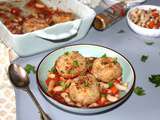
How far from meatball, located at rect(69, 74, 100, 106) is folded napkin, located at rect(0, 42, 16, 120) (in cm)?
25

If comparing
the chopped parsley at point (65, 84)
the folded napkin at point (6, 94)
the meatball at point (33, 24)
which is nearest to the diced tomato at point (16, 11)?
the meatball at point (33, 24)

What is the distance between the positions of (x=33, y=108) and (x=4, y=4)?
623 mm

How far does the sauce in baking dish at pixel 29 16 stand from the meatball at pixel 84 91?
0.33 metres

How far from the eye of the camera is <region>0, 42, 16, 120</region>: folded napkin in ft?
4.03

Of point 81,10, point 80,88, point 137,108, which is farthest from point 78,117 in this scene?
point 81,10

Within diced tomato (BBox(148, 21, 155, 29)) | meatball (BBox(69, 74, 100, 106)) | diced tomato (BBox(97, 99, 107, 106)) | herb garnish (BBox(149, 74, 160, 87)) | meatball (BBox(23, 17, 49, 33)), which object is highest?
meatball (BBox(23, 17, 49, 33))

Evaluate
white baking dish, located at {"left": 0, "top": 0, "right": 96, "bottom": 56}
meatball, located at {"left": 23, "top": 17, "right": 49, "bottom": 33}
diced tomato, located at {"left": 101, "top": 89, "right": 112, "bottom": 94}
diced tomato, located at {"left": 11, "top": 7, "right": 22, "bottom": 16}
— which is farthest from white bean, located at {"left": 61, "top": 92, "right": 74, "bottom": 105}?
diced tomato, located at {"left": 11, "top": 7, "right": 22, "bottom": 16}

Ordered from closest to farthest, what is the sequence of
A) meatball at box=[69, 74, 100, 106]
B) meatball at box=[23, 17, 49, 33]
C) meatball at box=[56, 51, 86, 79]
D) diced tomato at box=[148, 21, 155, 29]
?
meatball at box=[69, 74, 100, 106] < meatball at box=[56, 51, 86, 79] < meatball at box=[23, 17, 49, 33] < diced tomato at box=[148, 21, 155, 29]

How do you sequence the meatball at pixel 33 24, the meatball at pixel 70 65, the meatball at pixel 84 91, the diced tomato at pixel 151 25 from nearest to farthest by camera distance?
the meatball at pixel 84 91 < the meatball at pixel 70 65 < the meatball at pixel 33 24 < the diced tomato at pixel 151 25

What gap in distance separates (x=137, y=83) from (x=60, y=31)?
0.33 meters

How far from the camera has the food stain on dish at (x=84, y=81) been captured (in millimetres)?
1078

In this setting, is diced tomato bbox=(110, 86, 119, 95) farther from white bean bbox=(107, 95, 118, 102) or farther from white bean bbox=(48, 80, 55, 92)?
white bean bbox=(48, 80, 55, 92)

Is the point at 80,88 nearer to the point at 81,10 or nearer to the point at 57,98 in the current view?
the point at 57,98

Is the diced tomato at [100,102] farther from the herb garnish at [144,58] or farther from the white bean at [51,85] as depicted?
the herb garnish at [144,58]
